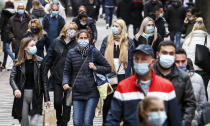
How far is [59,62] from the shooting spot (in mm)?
10391

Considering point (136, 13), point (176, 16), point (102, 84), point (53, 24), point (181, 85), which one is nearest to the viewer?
point (181, 85)

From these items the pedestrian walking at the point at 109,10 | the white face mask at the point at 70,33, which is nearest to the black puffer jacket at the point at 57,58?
the white face mask at the point at 70,33

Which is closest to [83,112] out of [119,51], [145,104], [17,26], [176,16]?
[119,51]

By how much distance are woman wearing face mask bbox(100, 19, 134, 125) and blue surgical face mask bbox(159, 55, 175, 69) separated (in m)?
3.33

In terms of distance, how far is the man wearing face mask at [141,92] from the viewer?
610cm

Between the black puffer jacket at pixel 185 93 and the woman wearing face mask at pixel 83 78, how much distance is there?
2185 mm

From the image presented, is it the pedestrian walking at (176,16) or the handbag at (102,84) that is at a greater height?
the pedestrian walking at (176,16)

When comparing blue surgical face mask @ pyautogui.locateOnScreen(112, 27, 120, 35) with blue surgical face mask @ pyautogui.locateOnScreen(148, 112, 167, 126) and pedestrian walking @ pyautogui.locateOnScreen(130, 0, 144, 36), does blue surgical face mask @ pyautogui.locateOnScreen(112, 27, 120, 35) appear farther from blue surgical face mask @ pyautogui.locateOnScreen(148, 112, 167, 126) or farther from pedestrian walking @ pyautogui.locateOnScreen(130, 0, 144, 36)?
pedestrian walking @ pyautogui.locateOnScreen(130, 0, 144, 36)

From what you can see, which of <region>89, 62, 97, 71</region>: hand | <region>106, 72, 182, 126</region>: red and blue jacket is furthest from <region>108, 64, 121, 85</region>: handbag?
<region>106, 72, 182, 126</region>: red and blue jacket

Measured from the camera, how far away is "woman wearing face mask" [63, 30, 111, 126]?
895 centimetres

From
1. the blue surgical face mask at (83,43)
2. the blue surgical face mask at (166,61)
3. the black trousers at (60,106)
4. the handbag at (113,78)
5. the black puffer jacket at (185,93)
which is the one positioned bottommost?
the black trousers at (60,106)

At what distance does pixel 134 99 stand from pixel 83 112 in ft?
9.45

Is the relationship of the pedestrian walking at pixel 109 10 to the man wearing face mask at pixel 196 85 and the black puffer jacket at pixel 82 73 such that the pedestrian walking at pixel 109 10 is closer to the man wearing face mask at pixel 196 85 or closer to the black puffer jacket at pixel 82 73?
the black puffer jacket at pixel 82 73

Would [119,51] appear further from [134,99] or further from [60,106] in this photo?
[134,99]
